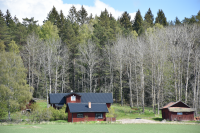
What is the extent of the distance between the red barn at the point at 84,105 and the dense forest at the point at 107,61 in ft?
16.8

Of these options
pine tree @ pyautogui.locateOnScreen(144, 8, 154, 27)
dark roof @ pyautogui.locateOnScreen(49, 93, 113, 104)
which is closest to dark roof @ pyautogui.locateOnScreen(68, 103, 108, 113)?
dark roof @ pyautogui.locateOnScreen(49, 93, 113, 104)

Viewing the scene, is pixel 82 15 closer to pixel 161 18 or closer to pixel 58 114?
pixel 161 18

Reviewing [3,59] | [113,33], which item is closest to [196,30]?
[113,33]

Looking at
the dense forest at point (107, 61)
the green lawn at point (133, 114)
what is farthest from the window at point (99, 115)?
the dense forest at point (107, 61)

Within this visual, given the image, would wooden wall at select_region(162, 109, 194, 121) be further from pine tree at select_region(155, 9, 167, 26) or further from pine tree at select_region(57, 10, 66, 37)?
pine tree at select_region(155, 9, 167, 26)

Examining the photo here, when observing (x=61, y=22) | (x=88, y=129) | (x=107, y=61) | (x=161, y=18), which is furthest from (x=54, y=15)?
(x=88, y=129)

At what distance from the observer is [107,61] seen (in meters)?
60.0

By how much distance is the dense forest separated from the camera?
4675 centimetres

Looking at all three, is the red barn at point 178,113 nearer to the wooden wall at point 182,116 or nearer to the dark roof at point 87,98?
the wooden wall at point 182,116

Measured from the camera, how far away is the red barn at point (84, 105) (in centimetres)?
4047

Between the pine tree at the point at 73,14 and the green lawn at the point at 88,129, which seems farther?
the pine tree at the point at 73,14

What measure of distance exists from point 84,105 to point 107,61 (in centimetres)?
1958

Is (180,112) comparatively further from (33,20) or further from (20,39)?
(33,20)

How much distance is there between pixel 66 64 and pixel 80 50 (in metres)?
5.33
